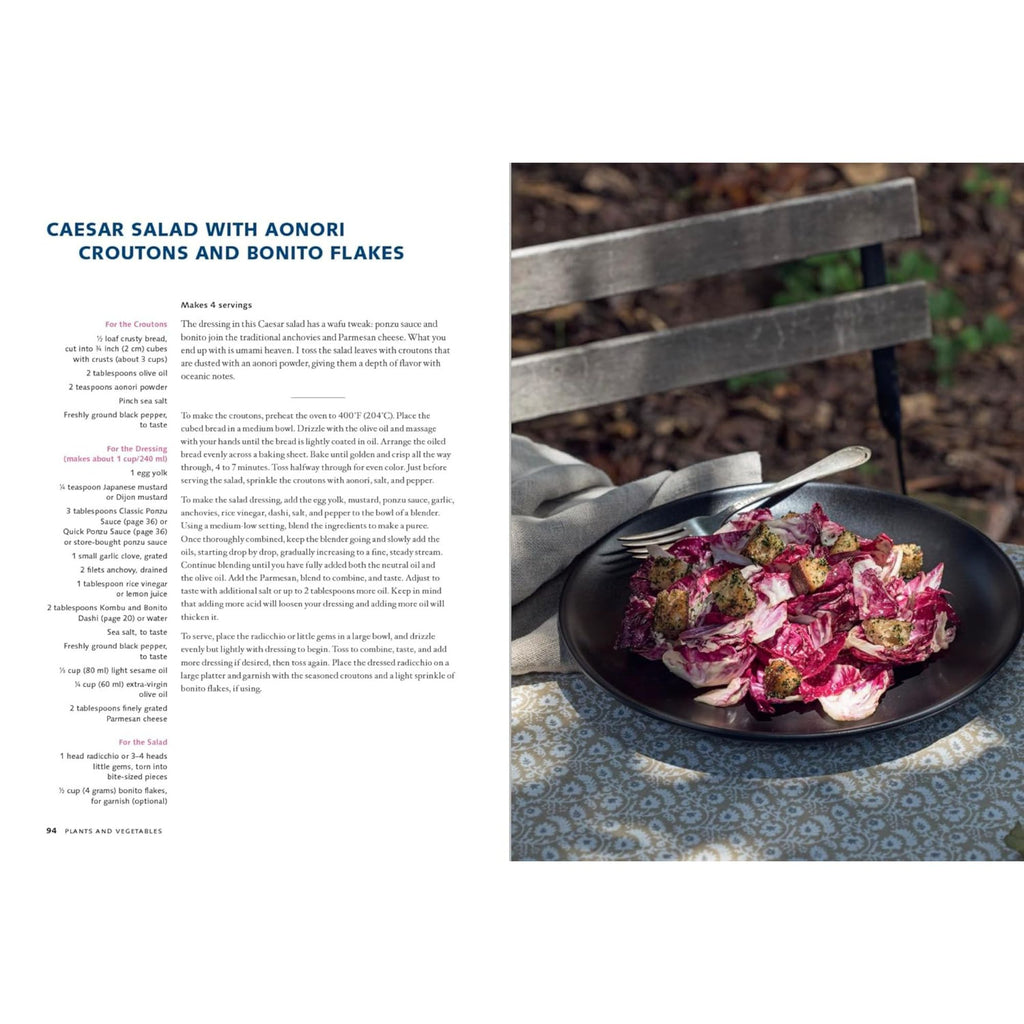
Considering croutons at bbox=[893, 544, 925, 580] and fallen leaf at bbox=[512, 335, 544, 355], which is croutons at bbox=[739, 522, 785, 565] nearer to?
croutons at bbox=[893, 544, 925, 580]

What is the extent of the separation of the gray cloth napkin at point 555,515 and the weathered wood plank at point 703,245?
1.13 ft

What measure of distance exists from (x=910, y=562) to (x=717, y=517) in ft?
0.82

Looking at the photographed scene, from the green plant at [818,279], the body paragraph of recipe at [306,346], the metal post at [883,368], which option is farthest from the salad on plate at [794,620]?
the green plant at [818,279]

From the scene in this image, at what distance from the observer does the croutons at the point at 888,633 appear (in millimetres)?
1305

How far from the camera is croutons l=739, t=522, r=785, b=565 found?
1370mm

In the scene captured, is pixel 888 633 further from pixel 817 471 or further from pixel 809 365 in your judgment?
pixel 809 365

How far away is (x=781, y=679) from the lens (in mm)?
1288

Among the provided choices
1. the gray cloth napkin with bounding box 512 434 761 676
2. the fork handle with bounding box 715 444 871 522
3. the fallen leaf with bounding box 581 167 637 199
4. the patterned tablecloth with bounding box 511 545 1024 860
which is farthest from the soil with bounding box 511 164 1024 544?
the patterned tablecloth with bounding box 511 545 1024 860

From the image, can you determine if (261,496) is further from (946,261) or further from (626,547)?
(946,261)

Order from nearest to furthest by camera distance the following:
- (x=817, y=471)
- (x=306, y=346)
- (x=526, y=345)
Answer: (x=306, y=346) → (x=817, y=471) → (x=526, y=345)

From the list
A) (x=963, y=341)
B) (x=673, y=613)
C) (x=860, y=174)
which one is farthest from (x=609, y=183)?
(x=673, y=613)

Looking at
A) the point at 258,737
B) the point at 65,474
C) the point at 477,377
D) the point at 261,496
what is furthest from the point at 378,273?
the point at 258,737

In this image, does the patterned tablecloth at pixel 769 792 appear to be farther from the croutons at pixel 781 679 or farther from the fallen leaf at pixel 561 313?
the fallen leaf at pixel 561 313

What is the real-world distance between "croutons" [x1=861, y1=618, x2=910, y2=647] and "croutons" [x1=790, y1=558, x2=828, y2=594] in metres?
0.07
